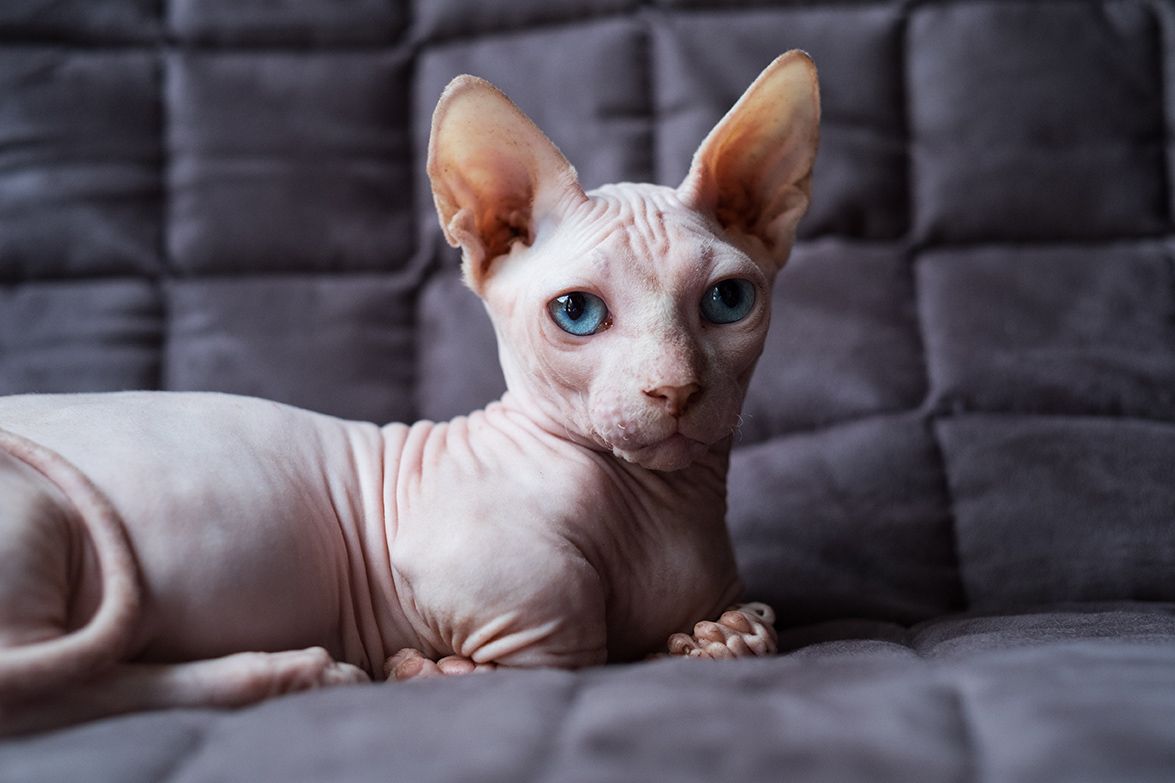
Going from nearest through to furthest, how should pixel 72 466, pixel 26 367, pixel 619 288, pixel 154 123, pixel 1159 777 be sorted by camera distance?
pixel 1159 777
pixel 72 466
pixel 619 288
pixel 26 367
pixel 154 123

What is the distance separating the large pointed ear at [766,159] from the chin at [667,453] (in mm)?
251

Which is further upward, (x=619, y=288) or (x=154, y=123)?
(x=154, y=123)

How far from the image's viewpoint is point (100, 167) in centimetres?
164

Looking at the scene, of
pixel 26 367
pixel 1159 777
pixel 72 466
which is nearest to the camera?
pixel 1159 777

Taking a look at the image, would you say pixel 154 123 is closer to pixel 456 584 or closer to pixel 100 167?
pixel 100 167

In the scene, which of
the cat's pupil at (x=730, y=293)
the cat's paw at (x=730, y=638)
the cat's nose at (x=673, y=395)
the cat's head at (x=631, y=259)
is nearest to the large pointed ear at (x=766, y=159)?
the cat's head at (x=631, y=259)

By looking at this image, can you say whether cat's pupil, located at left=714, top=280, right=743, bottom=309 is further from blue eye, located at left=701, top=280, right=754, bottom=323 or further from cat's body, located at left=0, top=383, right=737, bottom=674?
cat's body, located at left=0, top=383, right=737, bottom=674

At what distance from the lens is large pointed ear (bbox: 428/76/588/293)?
106cm

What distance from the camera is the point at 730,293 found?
3.46 feet

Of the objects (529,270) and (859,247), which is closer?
(529,270)

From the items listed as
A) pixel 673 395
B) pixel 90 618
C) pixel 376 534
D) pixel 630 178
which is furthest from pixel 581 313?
pixel 630 178

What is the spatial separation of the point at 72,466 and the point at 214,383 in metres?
0.71

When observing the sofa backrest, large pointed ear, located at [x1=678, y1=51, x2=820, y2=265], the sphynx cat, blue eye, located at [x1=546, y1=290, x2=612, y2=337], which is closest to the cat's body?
the sphynx cat

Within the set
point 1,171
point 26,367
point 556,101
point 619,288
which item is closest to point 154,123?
point 1,171
